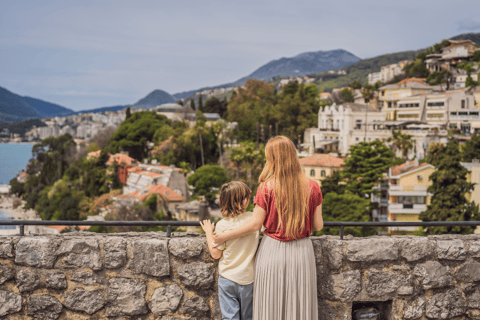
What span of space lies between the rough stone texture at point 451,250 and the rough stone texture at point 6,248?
10.1 ft

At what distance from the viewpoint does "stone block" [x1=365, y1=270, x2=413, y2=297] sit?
291cm

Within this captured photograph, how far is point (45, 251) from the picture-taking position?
2957 mm

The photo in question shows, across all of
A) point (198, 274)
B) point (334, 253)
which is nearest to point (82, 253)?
point (198, 274)

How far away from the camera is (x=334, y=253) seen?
9.39 feet

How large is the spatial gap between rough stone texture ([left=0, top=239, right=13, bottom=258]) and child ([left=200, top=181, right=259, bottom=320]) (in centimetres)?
150

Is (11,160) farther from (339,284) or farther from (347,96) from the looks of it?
(339,284)

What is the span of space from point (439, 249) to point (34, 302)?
2.95 meters

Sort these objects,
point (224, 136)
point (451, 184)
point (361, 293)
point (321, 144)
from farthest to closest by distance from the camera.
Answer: point (224, 136) → point (321, 144) → point (451, 184) → point (361, 293)

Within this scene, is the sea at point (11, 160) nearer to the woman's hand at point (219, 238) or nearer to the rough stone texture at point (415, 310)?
the woman's hand at point (219, 238)

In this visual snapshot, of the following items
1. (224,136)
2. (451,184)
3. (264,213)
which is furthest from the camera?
(224,136)

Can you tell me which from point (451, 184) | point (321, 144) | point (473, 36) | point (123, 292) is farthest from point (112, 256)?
point (473, 36)

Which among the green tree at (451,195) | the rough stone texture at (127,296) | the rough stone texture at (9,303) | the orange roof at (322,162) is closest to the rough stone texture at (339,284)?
the rough stone texture at (127,296)

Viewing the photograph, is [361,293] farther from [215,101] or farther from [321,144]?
[215,101]

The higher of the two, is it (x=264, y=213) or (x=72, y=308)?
(x=264, y=213)
